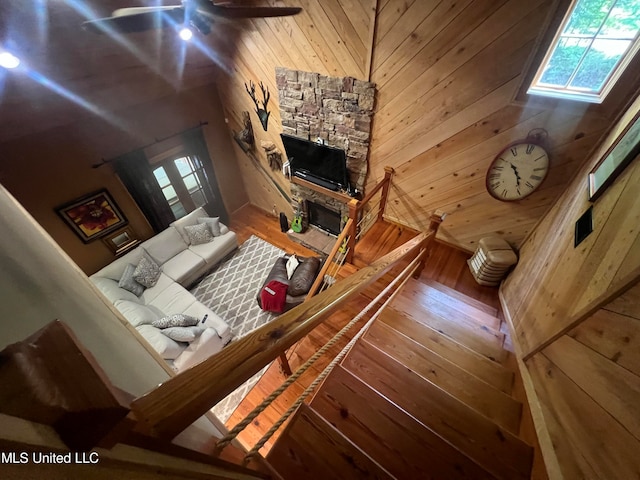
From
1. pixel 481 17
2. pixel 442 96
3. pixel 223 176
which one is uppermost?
pixel 481 17

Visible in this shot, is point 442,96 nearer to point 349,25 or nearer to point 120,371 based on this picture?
point 349,25

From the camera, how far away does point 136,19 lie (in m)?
1.46

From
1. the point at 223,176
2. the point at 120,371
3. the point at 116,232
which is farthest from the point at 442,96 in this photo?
the point at 116,232

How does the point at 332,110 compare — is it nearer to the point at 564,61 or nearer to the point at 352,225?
the point at 352,225

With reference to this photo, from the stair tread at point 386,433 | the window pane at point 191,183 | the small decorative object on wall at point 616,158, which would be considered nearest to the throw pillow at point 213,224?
the window pane at point 191,183

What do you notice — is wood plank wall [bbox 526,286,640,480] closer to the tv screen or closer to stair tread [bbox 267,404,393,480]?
stair tread [bbox 267,404,393,480]

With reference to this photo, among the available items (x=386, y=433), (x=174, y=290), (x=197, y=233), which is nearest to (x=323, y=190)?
(x=197, y=233)

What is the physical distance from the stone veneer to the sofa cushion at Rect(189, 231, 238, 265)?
7.69 ft

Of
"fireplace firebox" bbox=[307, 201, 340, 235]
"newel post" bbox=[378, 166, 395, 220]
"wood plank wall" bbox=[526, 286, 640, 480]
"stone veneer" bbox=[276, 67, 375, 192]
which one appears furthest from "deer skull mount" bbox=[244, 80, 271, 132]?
"wood plank wall" bbox=[526, 286, 640, 480]

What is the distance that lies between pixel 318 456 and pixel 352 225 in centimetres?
194

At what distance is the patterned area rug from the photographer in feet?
13.1

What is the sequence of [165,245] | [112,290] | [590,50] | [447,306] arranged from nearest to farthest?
[590,50] < [447,306] < [112,290] < [165,245]

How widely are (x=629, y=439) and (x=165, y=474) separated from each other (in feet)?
4.47

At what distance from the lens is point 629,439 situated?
84 cm
